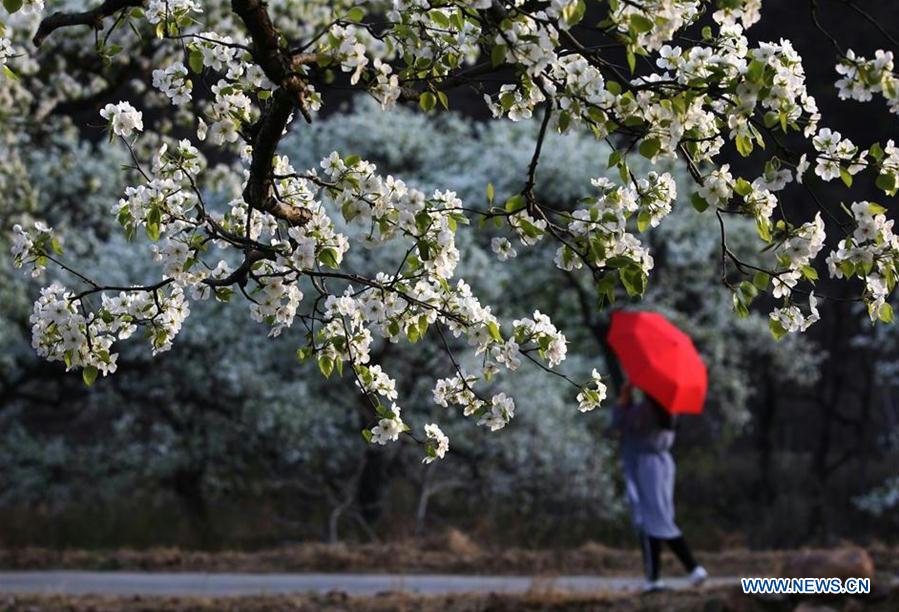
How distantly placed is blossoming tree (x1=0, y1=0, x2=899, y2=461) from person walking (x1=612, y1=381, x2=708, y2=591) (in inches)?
230

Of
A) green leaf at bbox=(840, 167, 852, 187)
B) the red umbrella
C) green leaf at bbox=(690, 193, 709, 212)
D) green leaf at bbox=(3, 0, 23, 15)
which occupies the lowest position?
the red umbrella

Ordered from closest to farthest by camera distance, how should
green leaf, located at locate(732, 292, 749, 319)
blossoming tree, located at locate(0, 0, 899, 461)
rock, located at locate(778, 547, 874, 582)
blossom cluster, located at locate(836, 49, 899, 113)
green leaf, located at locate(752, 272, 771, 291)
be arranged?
1. blossom cluster, located at locate(836, 49, 899, 113)
2. blossoming tree, located at locate(0, 0, 899, 461)
3. green leaf, located at locate(752, 272, 771, 291)
4. green leaf, located at locate(732, 292, 749, 319)
5. rock, located at locate(778, 547, 874, 582)

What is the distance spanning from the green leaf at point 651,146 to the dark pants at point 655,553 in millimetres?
6709

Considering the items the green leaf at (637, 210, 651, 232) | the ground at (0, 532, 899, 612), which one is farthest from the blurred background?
the green leaf at (637, 210, 651, 232)

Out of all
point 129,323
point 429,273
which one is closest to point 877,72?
point 429,273

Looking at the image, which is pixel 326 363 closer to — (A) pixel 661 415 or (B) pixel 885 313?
Answer: (B) pixel 885 313

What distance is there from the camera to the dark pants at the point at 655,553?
10.0 meters

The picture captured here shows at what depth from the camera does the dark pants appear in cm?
1002

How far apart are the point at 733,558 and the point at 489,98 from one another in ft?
37.8

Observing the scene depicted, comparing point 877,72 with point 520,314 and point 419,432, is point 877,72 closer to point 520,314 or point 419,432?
point 419,432

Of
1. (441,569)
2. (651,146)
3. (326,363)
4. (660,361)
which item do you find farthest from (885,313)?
(441,569)

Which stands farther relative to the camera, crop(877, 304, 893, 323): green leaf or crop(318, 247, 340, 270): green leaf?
crop(318, 247, 340, 270): green leaf

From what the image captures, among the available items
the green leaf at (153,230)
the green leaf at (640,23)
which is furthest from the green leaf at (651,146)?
the green leaf at (153,230)

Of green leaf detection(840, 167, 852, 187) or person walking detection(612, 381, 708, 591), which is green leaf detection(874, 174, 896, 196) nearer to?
green leaf detection(840, 167, 852, 187)
